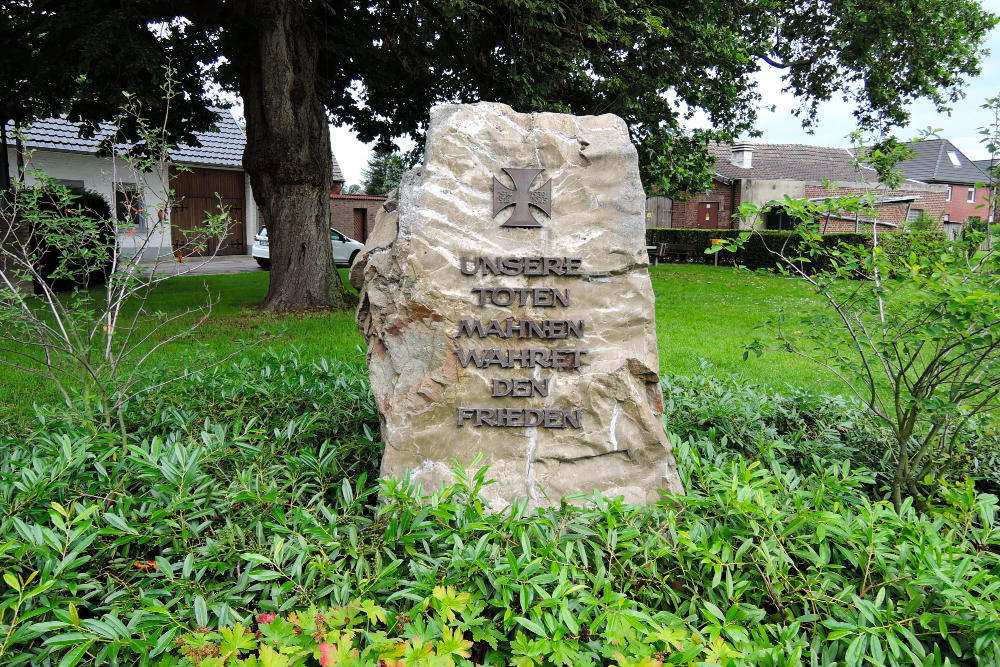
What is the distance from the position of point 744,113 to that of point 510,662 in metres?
14.7

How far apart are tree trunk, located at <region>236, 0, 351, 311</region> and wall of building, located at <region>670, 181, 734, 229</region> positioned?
71.1 ft

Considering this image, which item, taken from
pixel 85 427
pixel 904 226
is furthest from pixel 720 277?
pixel 85 427

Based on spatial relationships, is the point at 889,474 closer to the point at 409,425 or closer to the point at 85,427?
the point at 409,425

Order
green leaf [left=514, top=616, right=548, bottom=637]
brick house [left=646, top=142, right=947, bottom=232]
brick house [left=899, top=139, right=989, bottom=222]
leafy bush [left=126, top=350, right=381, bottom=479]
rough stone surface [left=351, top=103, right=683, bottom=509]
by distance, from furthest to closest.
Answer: brick house [left=899, top=139, right=989, bottom=222], brick house [left=646, top=142, right=947, bottom=232], leafy bush [left=126, top=350, right=381, bottom=479], rough stone surface [left=351, top=103, right=683, bottom=509], green leaf [left=514, top=616, right=548, bottom=637]

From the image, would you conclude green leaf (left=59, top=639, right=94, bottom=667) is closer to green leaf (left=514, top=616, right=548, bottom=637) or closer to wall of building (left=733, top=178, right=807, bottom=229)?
green leaf (left=514, top=616, right=548, bottom=637)

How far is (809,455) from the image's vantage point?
423 centimetres

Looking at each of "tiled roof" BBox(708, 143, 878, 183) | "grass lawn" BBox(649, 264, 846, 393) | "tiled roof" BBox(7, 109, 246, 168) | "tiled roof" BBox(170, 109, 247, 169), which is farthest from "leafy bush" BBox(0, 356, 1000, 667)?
"tiled roof" BBox(708, 143, 878, 183)

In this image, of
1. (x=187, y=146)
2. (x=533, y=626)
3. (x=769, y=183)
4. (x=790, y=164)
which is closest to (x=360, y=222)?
(x=187, y=146)

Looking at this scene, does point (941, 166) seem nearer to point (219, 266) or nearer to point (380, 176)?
point (380, 176)

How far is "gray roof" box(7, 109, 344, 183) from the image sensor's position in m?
18.5

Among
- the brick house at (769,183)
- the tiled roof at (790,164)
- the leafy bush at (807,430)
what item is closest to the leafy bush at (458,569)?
the leafy bush at (807,430)

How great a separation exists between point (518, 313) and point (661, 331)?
5947mm

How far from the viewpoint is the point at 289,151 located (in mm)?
9633

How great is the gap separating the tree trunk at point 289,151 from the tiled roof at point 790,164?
81.6ft
